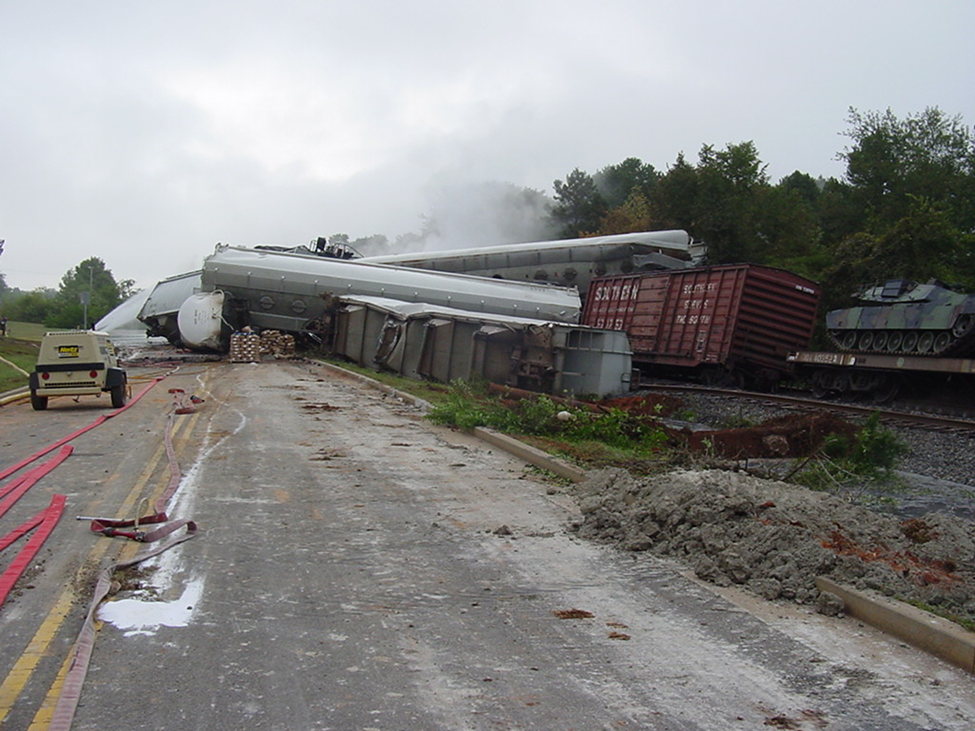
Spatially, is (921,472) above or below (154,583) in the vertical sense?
above

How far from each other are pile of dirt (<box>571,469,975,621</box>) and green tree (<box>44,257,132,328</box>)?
2304cm

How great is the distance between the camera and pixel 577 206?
82875mm

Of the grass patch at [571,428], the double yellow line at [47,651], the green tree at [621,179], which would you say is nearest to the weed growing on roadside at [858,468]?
the grass patch at [571,428]

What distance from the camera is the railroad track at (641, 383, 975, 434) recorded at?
16078 mm

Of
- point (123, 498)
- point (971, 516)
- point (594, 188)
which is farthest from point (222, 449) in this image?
point (594, 188)

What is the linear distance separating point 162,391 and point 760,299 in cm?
1532

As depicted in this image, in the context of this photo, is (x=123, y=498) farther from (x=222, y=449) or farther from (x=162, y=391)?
(x=162, y=391)

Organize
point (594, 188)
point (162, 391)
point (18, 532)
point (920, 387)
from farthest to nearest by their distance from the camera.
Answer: point (594, 188) → point (920, 387) → point (162, 391) → point (18, 532)

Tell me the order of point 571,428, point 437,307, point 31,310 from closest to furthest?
point 571,428 < point 437,307 < point 31,310

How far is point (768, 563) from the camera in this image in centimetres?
612

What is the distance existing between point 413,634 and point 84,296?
2459 cm

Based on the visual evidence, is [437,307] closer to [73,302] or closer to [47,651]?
[47,651]

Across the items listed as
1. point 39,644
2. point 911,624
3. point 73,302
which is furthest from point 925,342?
point 73,302

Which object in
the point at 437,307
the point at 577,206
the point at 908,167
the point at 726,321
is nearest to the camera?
the point at 726,321
